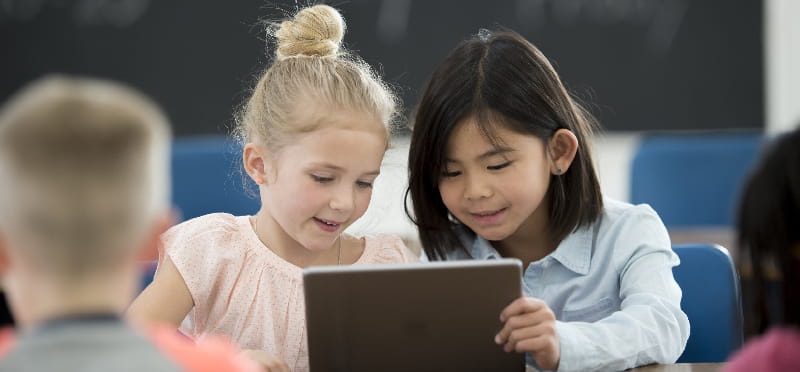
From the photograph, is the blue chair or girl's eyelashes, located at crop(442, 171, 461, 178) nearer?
girl's eyelashes, located at crop(442, 171, 461, 178)

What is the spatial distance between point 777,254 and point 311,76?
0.95 metres

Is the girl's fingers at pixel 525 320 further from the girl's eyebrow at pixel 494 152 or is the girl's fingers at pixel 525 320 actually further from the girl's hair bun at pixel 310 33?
the girl's hair bun at pixel 310 33

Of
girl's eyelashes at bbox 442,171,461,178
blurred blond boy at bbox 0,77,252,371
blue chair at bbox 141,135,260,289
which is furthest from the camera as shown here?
blue chair at bbox 141,135,260,289

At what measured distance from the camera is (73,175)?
0.68 meters

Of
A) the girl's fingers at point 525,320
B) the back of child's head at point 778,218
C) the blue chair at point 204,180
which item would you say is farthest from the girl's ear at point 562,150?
the blue chair at point 204,180

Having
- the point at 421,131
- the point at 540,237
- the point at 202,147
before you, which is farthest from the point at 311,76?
the point at 202,147

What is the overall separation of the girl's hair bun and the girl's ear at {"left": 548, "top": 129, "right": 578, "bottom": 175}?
396mm

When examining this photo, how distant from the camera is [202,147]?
277cm

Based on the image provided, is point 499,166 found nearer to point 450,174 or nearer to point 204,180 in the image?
point 450,174

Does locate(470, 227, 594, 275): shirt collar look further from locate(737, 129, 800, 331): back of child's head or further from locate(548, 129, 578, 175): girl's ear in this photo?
locate(737, 129, 800, 331): back of child's head

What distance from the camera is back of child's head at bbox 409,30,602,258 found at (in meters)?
1.69

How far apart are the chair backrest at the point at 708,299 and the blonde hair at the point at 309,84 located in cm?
56

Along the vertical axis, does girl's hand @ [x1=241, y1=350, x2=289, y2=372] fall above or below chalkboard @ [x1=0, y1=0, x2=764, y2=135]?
below

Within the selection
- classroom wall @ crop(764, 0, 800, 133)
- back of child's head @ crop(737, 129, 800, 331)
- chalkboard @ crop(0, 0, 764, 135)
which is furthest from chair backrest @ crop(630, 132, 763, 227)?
back of child's head @ crop(737, 129, 800, 331)
